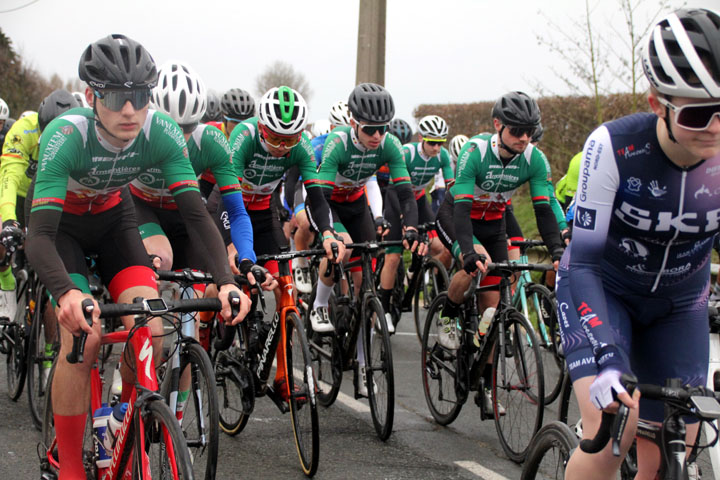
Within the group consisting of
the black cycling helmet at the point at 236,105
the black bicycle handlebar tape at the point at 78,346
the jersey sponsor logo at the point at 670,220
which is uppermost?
the black cycling helmet at the point at 236,105

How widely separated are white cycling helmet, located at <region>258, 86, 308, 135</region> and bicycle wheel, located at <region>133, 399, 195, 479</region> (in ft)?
10.2

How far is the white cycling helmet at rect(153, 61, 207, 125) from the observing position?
520 centimetres

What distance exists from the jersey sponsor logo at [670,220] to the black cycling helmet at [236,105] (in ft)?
20.4

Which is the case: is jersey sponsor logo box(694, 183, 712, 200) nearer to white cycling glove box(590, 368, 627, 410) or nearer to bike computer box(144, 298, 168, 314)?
white cycling glove box(590, 368, 627, 410)

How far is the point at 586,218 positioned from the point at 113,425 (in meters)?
2.36

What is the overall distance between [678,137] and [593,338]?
2.33 ft

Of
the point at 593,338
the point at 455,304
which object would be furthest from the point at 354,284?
the point at 593,338

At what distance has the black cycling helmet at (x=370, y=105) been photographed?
695cm

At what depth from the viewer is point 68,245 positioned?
4062 millimetres

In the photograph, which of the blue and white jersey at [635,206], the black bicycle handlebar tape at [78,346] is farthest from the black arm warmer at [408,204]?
the blue and white jersey at [635,206]

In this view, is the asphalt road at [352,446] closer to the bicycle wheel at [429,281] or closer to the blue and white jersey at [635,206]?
the bicycle wheel at [429,281]

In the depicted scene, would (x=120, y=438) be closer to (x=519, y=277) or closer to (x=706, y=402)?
(x=706, y=402)

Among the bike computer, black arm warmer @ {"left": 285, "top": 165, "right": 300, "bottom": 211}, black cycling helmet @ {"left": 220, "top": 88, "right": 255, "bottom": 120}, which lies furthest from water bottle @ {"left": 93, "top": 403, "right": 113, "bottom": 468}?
black arm warmer @ {"left": 285, "top": 165, "right": 300, "bottom": 211}

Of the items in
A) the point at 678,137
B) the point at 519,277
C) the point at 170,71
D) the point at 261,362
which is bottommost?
the point at 261,362
